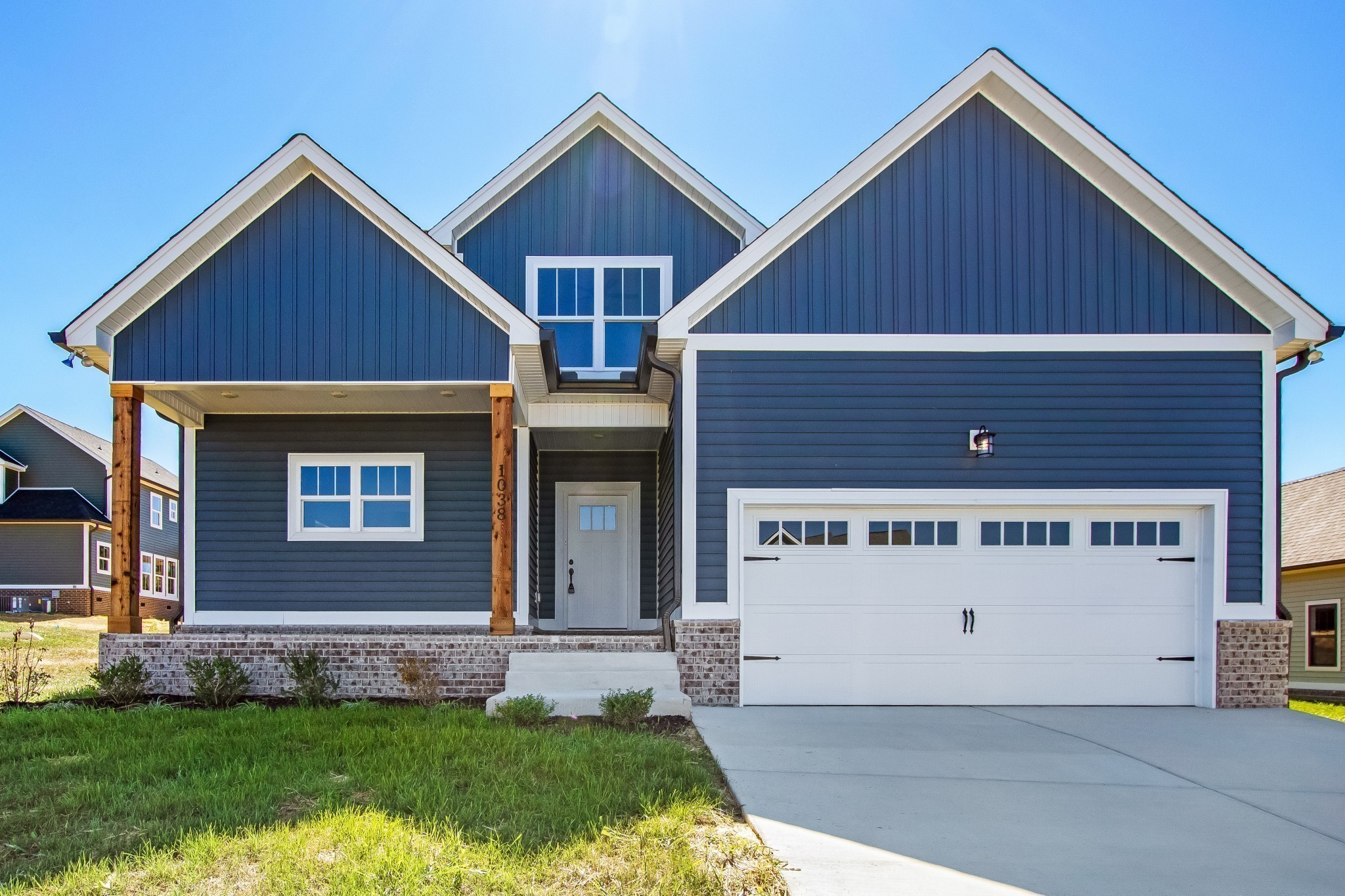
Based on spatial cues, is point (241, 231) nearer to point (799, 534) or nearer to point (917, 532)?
point (799, 534)

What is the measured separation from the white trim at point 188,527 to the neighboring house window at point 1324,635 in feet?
64.7

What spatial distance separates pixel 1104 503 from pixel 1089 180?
334 cm

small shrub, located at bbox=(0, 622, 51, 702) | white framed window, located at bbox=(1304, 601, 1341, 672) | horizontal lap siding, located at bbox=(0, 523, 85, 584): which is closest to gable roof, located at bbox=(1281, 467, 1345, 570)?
white framed window, located at bbox=(1304, 601, 1341, 672)

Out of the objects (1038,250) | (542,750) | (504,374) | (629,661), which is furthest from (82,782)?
(1038,250)

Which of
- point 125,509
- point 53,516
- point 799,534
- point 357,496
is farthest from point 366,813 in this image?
point 53,516

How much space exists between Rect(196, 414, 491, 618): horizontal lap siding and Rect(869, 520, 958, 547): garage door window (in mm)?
4790

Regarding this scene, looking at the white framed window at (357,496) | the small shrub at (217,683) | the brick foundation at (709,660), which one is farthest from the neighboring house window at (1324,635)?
the small shrub at (217,683)

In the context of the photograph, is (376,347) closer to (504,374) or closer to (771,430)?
(504,374)

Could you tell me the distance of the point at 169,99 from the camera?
11.6 meters

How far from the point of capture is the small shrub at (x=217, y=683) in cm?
854

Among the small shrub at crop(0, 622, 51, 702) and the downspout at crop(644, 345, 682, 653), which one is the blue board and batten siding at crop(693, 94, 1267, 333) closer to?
the downspout at crop(644, 345, 682, 653)

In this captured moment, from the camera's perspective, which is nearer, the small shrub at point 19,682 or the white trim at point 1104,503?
the small shrub at point 19,682

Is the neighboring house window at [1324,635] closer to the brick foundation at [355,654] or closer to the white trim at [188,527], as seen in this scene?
the brick foundation at [355,654]

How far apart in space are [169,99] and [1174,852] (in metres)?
12.9
